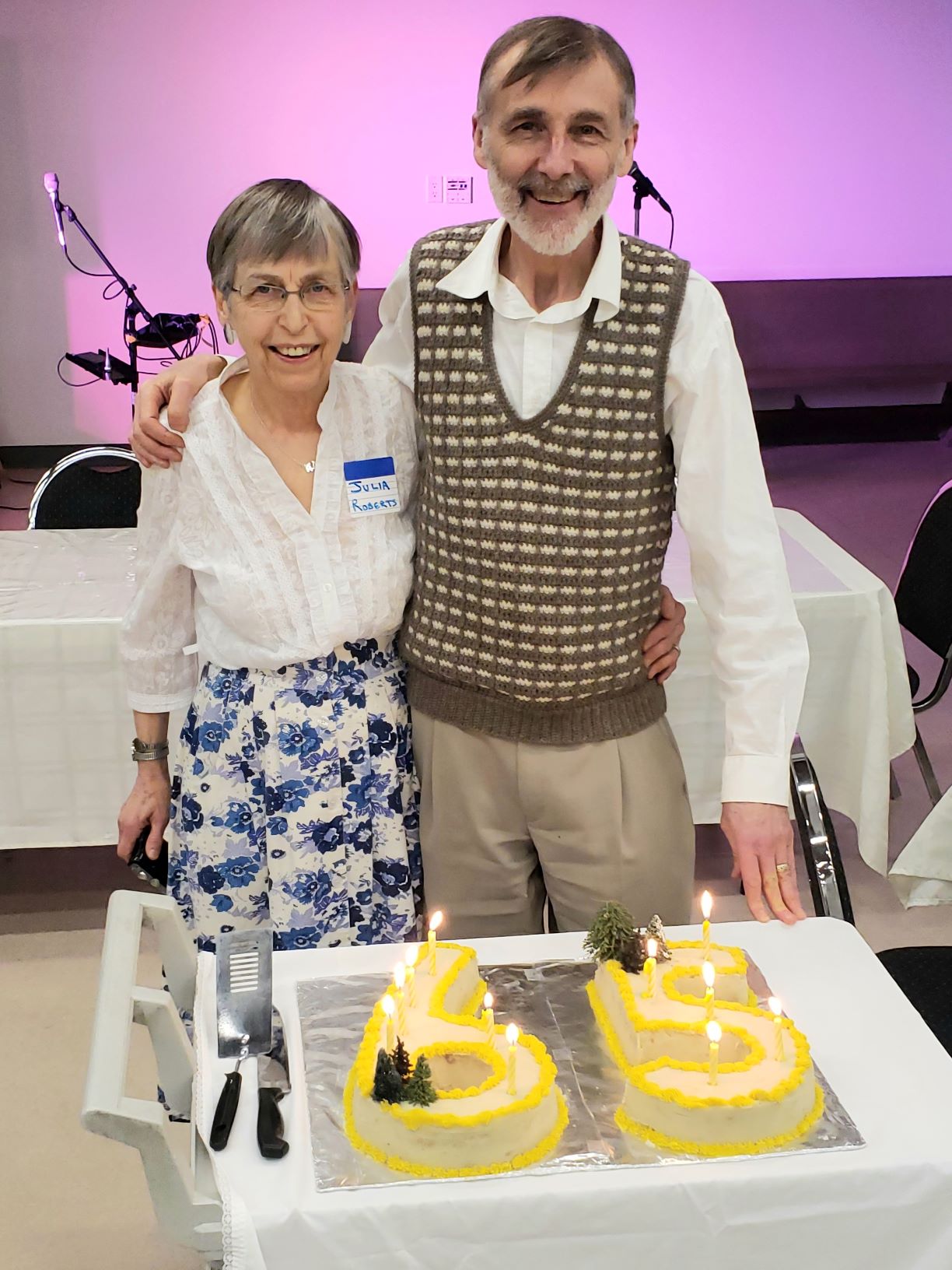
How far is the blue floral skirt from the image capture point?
185 cm

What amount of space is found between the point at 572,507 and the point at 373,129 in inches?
243

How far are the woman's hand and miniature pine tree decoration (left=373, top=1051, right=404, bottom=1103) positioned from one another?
0.78 metres

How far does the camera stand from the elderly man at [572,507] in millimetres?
1673


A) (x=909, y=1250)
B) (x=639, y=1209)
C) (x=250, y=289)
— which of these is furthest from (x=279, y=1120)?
(x=250, y=289)

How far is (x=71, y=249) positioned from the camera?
24.1ft

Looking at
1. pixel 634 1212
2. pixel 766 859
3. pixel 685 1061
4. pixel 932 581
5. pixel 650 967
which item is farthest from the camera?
pixel 932 581

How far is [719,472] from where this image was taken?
1713 mm

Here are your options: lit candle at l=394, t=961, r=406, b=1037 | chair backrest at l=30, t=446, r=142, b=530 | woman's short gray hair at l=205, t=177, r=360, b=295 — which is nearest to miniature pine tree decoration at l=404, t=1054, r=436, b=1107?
lit candle at l=394, t=961, r=406, b=1037

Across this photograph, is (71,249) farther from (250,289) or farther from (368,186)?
(250,289)

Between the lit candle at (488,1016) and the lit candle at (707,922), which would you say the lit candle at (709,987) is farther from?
the lit candle at (488,1016)

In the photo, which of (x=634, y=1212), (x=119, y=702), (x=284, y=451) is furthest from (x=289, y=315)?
(x=119, y=702)

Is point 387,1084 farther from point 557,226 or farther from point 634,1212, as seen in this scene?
point 557,226

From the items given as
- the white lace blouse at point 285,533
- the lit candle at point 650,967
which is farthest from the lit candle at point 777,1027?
the white lace blouse at point 285,533

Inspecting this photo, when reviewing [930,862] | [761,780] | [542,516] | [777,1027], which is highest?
[542,516]
